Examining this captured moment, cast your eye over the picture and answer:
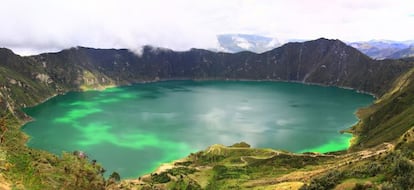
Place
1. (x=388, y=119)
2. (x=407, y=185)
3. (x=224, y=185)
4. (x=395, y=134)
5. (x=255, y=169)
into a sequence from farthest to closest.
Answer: (x=388, y=119) < (x=395, y=134) < (x=255, y=169) < (x=224, y=185) < (x=407, y=185)

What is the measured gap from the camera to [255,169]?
112 m

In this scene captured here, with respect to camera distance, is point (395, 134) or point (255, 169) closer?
point (255, 169)

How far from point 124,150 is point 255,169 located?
4929 centimetres

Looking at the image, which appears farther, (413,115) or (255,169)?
(413,115)

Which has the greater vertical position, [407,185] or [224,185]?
[407,185]

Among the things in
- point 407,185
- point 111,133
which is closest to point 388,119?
point 111,133

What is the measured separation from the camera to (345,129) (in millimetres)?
173375

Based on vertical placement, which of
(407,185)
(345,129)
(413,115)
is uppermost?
(407,185)

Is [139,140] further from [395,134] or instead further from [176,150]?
[395,134]

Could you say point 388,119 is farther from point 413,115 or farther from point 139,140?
point 139,140

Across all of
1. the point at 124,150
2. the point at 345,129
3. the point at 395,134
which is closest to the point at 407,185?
the point at 395,134

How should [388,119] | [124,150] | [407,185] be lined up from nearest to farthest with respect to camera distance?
[407,185], [124,150], [388,119]

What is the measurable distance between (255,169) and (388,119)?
6848 cm

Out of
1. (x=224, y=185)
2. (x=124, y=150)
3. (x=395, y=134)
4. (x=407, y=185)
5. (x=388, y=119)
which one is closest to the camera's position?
(x=407, y=185)
